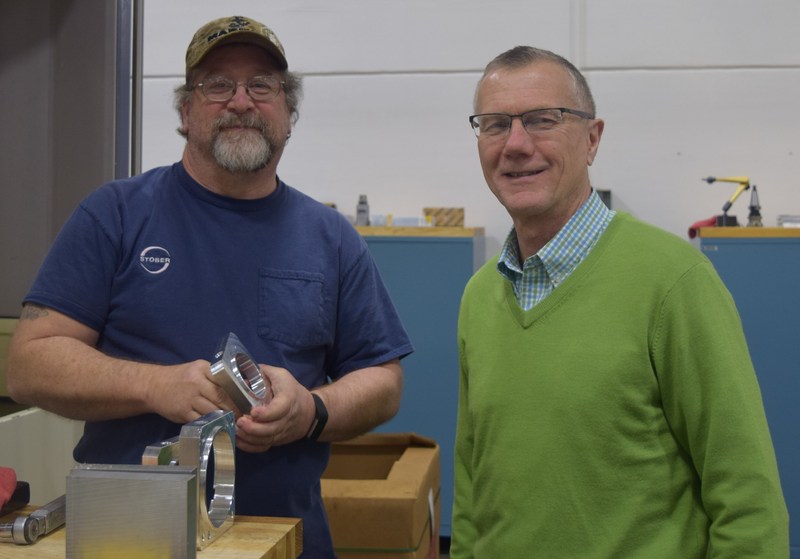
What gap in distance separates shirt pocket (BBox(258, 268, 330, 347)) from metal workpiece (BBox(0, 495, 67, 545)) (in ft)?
1.64

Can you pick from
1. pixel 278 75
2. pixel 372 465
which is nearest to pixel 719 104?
pixel 372 465

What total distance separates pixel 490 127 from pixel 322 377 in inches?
22.5

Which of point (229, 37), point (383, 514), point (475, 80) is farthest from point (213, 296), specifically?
point (475, 80)

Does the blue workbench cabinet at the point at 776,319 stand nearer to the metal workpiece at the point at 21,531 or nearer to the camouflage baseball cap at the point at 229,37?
the camouflage baseball cap at the point at 229,37

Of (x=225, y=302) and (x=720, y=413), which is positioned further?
(x=225, y=302)

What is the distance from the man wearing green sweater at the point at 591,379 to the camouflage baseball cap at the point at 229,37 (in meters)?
0.46

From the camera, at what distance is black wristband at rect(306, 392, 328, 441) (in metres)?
1.33

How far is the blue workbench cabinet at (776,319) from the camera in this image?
3092mm

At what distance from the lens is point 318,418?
4.37 ft

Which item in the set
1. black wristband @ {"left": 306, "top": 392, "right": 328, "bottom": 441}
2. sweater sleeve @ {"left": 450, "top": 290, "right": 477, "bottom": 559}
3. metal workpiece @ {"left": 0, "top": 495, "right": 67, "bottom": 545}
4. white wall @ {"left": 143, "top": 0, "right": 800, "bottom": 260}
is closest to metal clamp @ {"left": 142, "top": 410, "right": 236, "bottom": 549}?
metal workpiece @ {"left": 0, "top": 495, "right": 67, "bottom": 545}

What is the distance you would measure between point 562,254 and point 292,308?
19.5 inches

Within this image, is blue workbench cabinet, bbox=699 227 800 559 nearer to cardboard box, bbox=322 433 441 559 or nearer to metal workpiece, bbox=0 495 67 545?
cardboard box, bbox=322 433 441 559

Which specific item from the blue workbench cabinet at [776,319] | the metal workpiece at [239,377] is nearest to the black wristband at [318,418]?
the metal workpiece at [239,377]

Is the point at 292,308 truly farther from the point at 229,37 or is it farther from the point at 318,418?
the point at 229,37
